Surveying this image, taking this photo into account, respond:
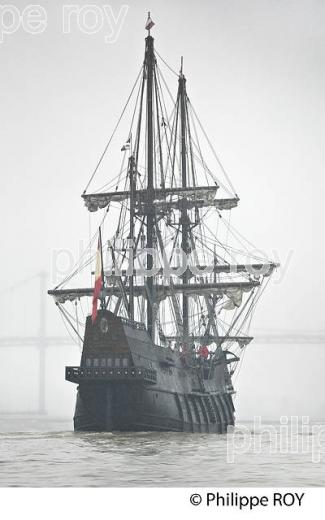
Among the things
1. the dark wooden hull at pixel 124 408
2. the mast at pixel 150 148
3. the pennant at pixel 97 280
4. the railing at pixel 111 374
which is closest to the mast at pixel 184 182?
the mast at pixel 150 148

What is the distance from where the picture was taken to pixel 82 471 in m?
18.8

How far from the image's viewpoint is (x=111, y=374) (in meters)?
32.7

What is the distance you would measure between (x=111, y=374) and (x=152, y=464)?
12311mm

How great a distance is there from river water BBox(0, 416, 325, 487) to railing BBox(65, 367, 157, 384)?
11.3 ft

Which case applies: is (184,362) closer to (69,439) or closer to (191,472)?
(69,439)

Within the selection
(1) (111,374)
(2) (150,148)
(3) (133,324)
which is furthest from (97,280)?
(2) (150,148)

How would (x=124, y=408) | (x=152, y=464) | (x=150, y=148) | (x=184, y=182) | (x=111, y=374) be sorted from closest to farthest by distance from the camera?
(x=152, y=464), (x=111, y=374), (x=124, y=408), (x=150, y=148), (x=184, y=182)

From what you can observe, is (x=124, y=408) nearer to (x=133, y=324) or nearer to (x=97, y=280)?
(x=133, y=324)

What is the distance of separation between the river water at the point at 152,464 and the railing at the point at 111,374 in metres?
3.45

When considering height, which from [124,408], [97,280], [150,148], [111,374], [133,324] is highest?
[150,148]

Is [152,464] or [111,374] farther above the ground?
[111,374]

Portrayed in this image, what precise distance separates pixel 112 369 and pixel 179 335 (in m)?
7.65

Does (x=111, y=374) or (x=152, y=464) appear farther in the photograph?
(x=111, y=374)
